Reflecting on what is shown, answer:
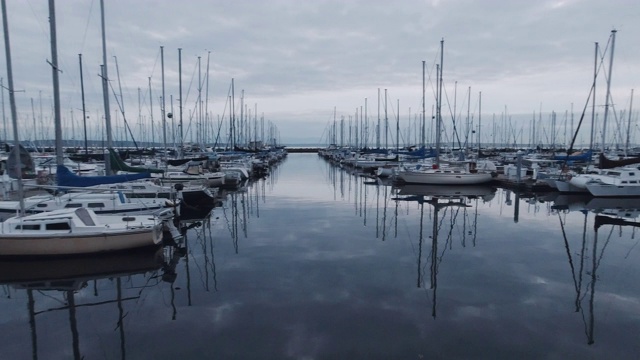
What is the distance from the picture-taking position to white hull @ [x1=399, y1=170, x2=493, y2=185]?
35781 mm

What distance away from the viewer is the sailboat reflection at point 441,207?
13.1m

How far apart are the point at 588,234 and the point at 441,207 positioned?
8.28m

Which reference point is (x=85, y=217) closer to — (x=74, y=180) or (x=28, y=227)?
(x=28, y=227)

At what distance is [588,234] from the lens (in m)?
17.5

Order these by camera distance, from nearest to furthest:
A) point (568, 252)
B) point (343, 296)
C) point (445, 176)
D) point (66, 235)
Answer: point (343, 296)
point (66, 235)
point (568, 252)
point (445, 176)

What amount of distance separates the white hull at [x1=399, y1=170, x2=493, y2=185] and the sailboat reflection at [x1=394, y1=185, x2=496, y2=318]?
25.1 inches

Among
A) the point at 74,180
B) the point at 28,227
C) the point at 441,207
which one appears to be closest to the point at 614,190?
the point at 441,207

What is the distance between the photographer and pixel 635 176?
1090 inches

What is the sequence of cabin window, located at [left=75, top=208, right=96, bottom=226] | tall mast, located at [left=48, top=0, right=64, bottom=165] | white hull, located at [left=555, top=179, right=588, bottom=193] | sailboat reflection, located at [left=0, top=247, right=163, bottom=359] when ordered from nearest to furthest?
sailboat reflection, located at [left=0, top=247, right=163, bottom=359], cabin window, located at [left=75, top=208, right=96, bottom=226], tall mast, located at [left=48, top=0, right=64, bottom=165], white hull, located at [left=555, top=179, right=588, bottom=193]

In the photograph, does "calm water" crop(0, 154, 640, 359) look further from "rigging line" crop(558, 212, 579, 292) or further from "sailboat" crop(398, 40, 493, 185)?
"sailboat" crop(398, 40, 493, 185)

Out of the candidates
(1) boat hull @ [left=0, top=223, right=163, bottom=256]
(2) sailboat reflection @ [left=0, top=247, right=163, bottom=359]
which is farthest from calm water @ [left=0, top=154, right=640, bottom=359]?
(1) boat hull @ [left=0, top=223, right=163, bottom=256]

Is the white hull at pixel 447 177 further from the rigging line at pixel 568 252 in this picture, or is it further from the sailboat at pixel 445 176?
the rigging line at pixel 568 252

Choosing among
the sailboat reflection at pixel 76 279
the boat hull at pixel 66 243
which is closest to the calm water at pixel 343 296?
the sailboat reflection at pixel 76 279

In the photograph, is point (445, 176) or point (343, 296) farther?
point (445, 176)
